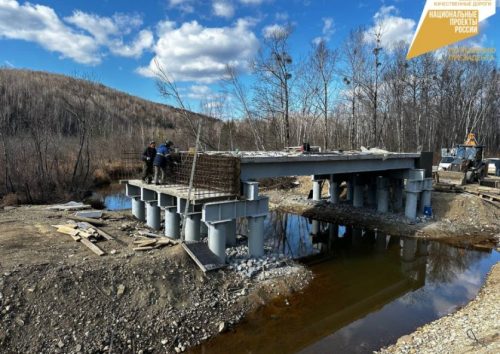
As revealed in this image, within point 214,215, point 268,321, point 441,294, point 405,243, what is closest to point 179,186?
point 214,215

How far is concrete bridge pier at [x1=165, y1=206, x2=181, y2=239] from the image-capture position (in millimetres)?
13410

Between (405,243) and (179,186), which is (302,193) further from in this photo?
(179,186)

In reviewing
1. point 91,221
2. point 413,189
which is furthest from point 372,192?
point 91,221

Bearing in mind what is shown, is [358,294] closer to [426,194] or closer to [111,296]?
[111,296]

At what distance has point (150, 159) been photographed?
15.1m

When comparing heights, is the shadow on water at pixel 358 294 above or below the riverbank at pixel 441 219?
below

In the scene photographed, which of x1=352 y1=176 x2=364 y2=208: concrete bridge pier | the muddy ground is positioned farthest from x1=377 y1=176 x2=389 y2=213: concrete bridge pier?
the muddy ground

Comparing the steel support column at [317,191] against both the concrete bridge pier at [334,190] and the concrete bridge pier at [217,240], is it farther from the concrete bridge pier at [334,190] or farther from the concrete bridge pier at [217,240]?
the concrete bridge pier at [217,240]

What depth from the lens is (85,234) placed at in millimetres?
11266

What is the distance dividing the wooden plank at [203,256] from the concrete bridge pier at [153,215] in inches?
168

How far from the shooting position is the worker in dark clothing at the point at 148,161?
15.1m

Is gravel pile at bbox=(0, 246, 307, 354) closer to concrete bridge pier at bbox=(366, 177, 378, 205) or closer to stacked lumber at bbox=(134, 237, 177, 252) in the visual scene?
stacked lumber at bbox=(134, 237, 177, 252)

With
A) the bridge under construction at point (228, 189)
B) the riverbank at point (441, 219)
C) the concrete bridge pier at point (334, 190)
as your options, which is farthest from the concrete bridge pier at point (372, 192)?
→ the bridge under construction at point (228, 189)

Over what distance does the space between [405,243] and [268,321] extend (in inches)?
426
